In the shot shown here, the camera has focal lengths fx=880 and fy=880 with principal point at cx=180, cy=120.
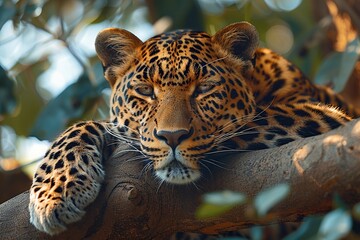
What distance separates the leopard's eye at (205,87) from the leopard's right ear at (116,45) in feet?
2.24

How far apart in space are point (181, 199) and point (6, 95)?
8.90 ft

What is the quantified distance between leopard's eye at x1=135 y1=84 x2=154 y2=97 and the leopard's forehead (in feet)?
0.17

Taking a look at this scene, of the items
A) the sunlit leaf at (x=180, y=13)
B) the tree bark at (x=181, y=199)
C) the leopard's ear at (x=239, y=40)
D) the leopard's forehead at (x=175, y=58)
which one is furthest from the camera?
the sunlit leaf at (x=180, y=13)

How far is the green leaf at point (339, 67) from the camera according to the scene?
6.39m

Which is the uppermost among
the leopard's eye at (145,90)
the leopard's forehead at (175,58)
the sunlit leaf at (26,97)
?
the leopard's forehead at (175,58)

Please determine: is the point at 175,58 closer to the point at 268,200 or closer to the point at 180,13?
the point at 268,200

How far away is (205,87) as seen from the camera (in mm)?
5188

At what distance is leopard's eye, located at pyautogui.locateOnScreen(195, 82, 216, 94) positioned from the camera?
515cm

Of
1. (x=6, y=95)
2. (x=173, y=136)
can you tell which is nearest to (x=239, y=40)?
(x=173, y=136)

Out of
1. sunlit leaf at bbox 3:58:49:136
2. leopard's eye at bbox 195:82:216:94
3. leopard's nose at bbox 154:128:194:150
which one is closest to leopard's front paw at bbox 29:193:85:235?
leopard's nose at bbox 154:128:194:150

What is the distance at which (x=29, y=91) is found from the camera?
356 inches

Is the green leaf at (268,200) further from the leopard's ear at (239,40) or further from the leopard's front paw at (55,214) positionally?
the leopard's ear at (239,40)

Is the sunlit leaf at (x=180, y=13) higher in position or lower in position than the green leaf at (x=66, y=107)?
higher

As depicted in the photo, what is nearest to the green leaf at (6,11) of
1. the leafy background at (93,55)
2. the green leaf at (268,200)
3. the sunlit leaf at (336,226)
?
the leafy background at (93,55)
